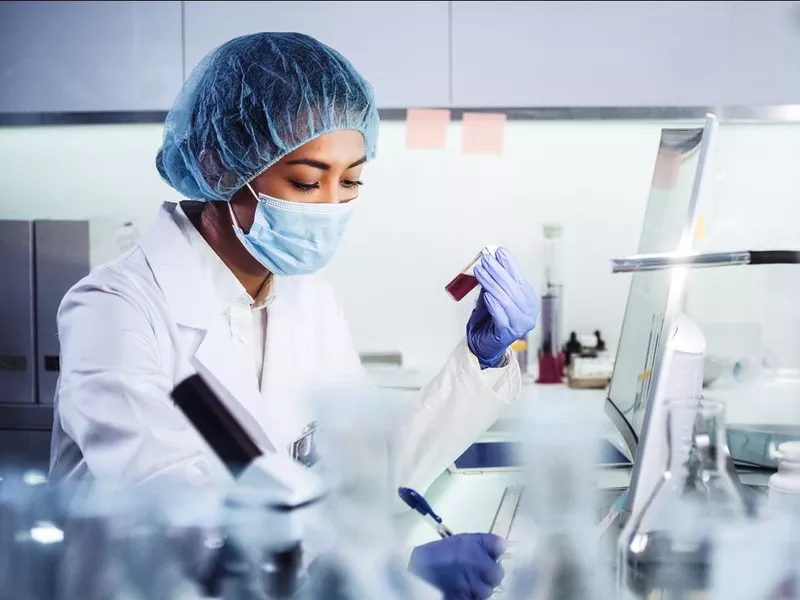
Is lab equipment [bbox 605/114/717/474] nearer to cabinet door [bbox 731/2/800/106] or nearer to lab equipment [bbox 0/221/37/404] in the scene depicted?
cabinet door [bbox 731/2/800/106]

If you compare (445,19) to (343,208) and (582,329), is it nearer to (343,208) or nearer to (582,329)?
(582,329)

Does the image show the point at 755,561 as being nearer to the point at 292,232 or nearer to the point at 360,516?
the point at 360,516

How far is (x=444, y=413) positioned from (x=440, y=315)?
1.22m

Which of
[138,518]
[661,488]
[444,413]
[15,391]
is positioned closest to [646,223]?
[444,413]

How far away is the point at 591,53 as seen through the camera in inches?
85.3

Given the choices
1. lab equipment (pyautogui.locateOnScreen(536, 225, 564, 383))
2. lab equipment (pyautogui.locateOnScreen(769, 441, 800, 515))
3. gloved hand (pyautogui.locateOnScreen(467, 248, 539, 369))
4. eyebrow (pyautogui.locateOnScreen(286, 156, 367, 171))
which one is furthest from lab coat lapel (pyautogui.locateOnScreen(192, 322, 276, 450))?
lab equipment (pyautogui.locateOnScreen(536, 225, 564, 383))

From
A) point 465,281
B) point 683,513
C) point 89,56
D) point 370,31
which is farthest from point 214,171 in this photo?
point 89,56

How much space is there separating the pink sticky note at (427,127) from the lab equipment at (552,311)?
42 centimetres

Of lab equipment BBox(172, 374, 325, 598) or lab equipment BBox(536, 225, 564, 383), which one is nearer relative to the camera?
lab equipment BBox(172, 374, 325, 598)

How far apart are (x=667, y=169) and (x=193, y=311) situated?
0.73 m

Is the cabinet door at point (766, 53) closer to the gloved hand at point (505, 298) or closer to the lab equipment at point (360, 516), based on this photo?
the gloved hand at point (505, 298)

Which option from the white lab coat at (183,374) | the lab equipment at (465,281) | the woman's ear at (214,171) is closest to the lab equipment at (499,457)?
the white lab coat at (183,374)

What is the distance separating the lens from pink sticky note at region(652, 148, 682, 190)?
118 cm

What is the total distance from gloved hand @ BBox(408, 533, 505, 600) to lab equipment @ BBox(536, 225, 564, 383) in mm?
1521
